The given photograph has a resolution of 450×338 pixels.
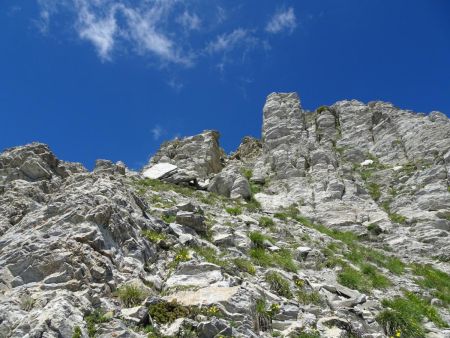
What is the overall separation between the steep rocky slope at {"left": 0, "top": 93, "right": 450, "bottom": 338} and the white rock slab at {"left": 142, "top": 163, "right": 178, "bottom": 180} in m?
0.17

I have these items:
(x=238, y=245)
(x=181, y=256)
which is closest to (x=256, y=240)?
(x=238, y=245)

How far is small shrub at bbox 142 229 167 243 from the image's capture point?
1819 cm

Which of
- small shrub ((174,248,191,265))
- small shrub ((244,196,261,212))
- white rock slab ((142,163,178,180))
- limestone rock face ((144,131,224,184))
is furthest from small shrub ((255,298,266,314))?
limestone rock face ((144,131,224,184))

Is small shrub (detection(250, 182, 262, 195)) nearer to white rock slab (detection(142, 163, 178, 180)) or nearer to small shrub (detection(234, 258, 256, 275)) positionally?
white rock slab (detection(142, 163, 178, 180))

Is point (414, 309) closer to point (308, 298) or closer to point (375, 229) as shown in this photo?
point (308, 298)

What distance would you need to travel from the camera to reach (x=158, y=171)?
4081 cm

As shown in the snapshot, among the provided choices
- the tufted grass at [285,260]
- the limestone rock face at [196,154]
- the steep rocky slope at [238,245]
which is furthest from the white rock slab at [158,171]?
the tufted grass at [285,260]

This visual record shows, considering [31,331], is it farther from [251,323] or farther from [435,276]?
[435,276]

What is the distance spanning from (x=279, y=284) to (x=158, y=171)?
994 inches

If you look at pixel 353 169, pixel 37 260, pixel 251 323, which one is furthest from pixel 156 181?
pixel 251 323

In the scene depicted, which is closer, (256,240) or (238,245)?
(238,245)

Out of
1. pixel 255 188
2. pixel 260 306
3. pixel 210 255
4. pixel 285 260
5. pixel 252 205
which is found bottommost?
pixel 260 306

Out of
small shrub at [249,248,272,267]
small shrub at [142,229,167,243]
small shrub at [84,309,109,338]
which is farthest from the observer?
small shrub at [249,248,272,267]

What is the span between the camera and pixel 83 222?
629 inches
